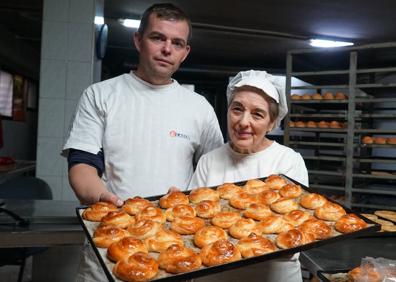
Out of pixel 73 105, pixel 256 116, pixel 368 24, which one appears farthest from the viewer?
pixel 368 24

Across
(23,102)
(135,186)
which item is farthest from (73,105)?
(23,102)

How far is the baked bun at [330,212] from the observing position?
1266mm

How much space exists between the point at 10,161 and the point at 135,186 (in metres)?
3.39

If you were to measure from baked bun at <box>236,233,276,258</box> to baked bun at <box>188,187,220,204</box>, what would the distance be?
337 mm

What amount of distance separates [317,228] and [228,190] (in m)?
0.41

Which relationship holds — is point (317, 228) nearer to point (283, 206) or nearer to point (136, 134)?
point (283, 206)

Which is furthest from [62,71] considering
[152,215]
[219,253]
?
[219,253]

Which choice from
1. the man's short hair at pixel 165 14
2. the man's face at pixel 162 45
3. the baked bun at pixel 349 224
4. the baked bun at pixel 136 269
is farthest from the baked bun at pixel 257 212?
the man's short hair at pixel 165 14

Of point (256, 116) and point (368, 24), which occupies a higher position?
point (368, 24)

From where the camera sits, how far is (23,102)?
826 centimetres

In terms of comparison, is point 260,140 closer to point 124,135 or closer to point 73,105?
point 124,135

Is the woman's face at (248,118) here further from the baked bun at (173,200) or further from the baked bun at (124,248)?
the baked bun at (124,248)

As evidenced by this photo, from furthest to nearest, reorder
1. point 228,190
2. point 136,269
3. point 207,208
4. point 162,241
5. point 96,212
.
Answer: point 228,190
point 207,208
point 96,212
point 162,241
point 136,269

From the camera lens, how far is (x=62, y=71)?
342cm
